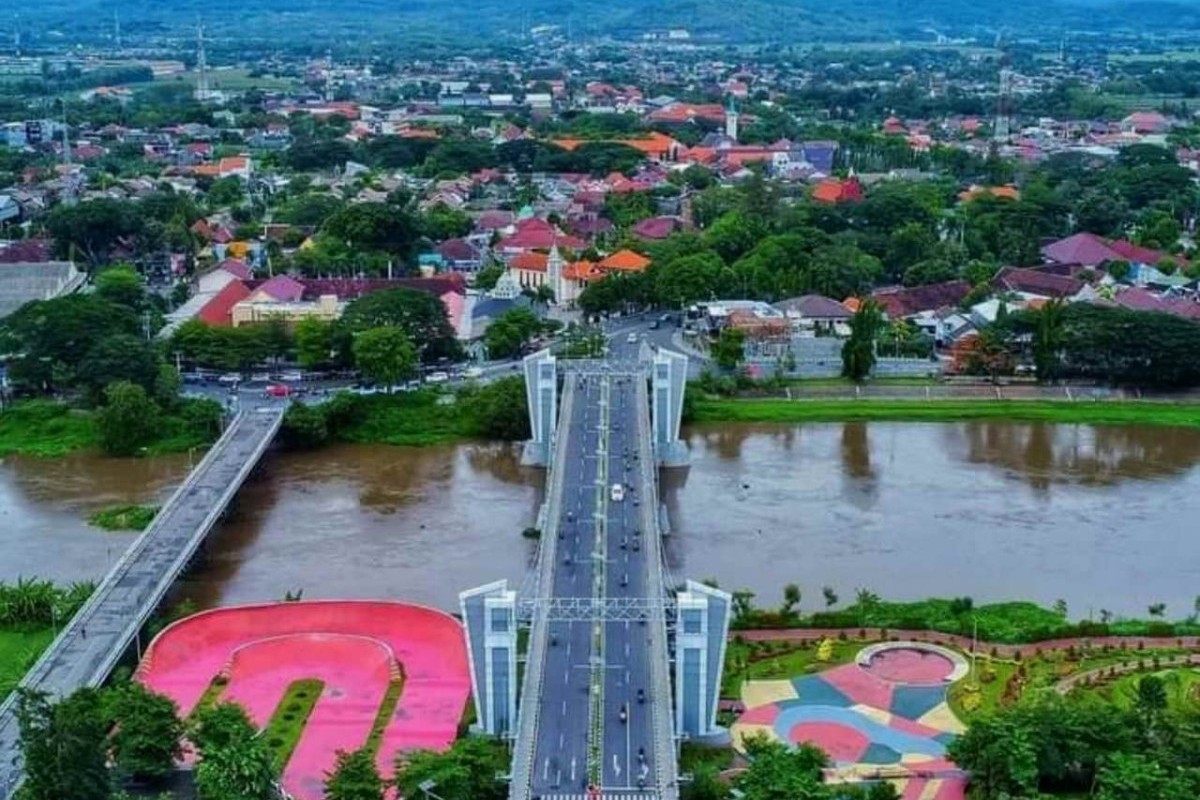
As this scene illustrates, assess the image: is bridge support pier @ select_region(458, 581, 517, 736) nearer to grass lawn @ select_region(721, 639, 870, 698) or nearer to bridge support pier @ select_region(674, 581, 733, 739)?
bridge support pier @ select_region(674, 581, 733, 739)

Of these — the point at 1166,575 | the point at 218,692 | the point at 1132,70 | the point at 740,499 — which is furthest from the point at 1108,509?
the point at 1132,70

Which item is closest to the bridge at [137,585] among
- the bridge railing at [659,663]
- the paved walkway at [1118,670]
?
the bridge railing at [659,663]

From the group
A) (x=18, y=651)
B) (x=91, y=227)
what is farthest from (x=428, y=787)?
(x=91, y=227)

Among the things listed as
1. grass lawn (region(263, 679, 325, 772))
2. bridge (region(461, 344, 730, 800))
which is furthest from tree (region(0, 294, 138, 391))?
grass lawn (region(263, 679, 325, 772))

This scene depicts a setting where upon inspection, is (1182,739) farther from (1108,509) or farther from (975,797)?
(1108,509)

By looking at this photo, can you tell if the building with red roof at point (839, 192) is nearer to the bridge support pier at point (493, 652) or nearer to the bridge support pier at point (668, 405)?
the bridge support pier at point (668, 405)

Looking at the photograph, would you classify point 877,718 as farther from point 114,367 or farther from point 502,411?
point 114,367
